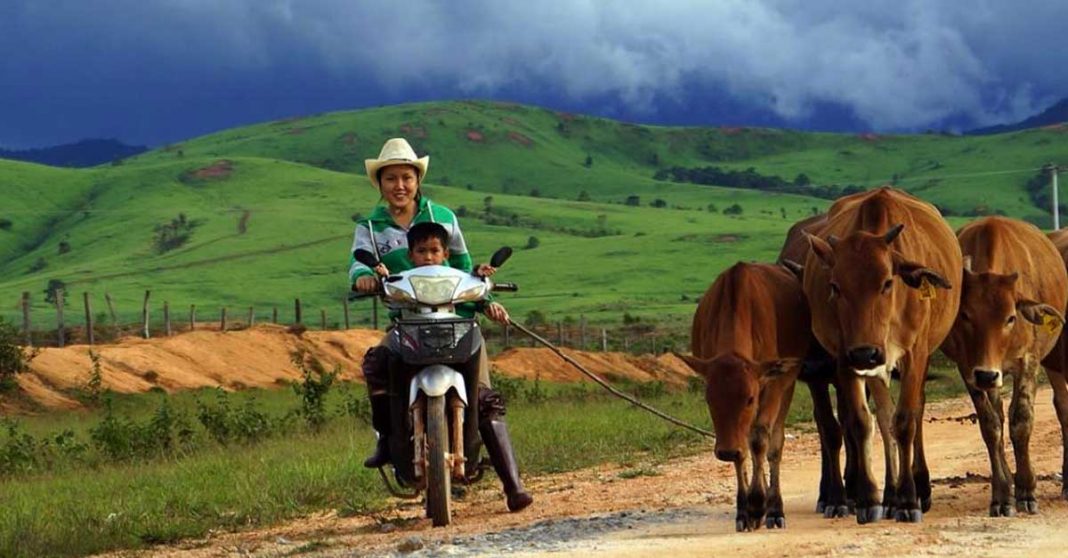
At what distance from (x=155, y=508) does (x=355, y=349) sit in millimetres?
31414

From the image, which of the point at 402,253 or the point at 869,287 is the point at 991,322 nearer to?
the point at 869,287

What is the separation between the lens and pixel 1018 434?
10.9 m

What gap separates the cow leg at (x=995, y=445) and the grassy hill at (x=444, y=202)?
63635 millimetres

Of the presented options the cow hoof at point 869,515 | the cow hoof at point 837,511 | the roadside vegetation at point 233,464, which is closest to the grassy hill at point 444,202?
the roadside vegetation at point 233,464

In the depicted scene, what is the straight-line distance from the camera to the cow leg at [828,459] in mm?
11055

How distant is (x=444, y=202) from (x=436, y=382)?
127084 mm

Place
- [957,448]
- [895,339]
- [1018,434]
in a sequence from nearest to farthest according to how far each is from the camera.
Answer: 1. [895,339]
2. [1018,434]
3. [957,448]

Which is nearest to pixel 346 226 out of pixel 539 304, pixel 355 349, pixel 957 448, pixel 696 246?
pixel 696 246

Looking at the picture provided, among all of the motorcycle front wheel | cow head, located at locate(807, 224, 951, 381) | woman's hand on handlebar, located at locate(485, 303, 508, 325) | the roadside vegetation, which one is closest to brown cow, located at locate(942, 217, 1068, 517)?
cow head, located at locate(807, 224, 951, 381)

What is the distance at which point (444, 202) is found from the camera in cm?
13700

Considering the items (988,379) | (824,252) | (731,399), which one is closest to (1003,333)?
(988,379)

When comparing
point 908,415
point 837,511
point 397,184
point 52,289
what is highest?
point 52,289

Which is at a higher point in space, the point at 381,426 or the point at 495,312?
the point at 495,312

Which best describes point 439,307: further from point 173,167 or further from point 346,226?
point 173,167
